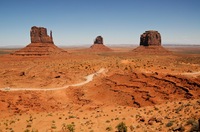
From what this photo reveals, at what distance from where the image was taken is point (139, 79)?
37062 mm

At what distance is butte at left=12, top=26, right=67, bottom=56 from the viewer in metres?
87.3

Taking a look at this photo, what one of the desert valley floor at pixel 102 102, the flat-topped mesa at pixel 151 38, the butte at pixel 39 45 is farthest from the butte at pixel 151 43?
the desert valley floor at pixel 102 102

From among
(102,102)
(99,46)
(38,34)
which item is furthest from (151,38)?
(102,102)

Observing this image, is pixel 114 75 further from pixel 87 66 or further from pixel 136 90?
pixel 87 66

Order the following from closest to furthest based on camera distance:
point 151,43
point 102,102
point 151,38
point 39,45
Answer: point 102,102
point 39,45
point 151,38
point 151,43

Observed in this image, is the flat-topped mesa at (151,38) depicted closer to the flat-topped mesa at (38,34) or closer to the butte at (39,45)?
the butte at (39,45)

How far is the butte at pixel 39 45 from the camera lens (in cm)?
8731

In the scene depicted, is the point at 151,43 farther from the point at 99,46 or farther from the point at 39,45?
the point at 39,45

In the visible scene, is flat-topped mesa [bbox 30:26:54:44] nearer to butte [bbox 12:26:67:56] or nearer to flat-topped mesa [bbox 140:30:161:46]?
butte [bbox 12:26:67:56]

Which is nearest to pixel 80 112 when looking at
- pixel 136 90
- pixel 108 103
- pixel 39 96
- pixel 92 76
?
pixel 108 103

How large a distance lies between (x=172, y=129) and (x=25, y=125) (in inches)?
610

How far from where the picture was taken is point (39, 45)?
9081 centimetres

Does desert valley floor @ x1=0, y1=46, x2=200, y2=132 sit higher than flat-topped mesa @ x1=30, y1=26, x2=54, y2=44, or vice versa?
flat-topped mesa @ x1=30, y1=26, x2=54, y2=44

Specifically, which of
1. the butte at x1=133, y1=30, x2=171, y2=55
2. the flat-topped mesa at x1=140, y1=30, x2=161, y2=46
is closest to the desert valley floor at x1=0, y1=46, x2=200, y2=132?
the butte at x1=133, y1=30, x2=171, y2=55
